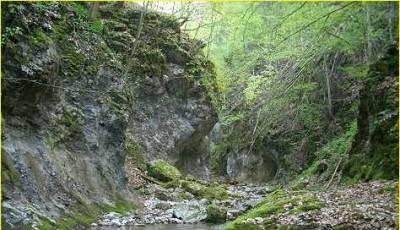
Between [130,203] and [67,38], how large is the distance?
535cm

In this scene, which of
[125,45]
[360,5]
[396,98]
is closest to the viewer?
[360,5]

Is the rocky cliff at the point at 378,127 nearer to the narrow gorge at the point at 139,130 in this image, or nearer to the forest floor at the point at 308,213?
the narrow gorge at the point at 139,130

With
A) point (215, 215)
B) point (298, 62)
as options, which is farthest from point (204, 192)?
point (298, 62)

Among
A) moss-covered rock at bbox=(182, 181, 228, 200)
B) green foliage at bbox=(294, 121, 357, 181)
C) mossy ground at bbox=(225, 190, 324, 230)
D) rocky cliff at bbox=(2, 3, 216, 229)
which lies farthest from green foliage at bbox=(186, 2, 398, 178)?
rocky cliff at bbox=(2, 3, 216, 229)

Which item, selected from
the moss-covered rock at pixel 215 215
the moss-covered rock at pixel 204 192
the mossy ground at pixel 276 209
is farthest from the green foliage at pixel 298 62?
→ the moss-covered rock at pixel 215 215

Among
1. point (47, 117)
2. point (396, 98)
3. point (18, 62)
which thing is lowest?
point (47, 117)

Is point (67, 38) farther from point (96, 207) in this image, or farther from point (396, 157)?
point (396, 157)

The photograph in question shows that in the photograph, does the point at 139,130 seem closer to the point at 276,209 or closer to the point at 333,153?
the point at 333,153

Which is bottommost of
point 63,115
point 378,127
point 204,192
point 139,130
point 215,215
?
point 204,192

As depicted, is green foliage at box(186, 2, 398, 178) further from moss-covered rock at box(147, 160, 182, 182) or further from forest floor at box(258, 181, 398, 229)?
moss-covered rock at box(147, 160, 182, 182)

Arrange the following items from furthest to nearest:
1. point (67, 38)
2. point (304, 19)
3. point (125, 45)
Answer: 1. point (125, 45)
2. point (67, 38)
3. point (304, 19)

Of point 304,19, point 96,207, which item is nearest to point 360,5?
point 304,19

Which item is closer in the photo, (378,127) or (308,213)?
(308,213)

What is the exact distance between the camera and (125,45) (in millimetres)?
20141
